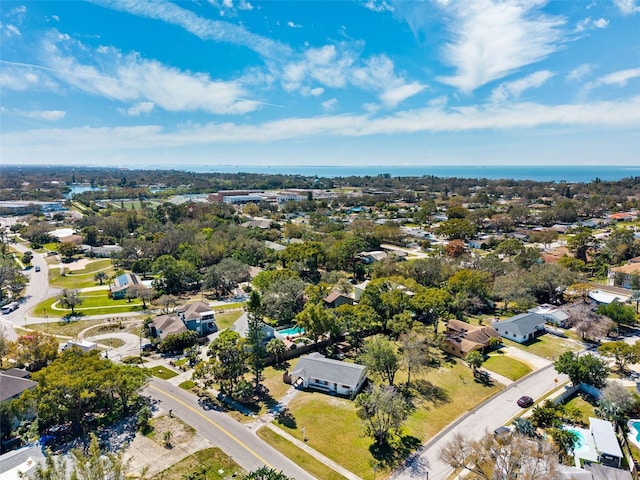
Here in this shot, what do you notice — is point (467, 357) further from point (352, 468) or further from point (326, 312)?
point (352, 468)

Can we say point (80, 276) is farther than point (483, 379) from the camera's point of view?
Yes

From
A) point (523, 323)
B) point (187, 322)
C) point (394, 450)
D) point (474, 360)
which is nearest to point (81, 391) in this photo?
point (187, 322)

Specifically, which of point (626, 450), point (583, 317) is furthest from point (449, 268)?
point (626, 450)

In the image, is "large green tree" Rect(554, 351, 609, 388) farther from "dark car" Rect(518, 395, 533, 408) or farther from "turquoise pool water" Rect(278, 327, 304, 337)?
"turquoise pool water" Rect(278, 327, 304, 337)

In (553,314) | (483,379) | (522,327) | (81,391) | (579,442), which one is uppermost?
(81,391)

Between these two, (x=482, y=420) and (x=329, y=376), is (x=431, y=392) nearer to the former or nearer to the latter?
(x=482, y=420)
